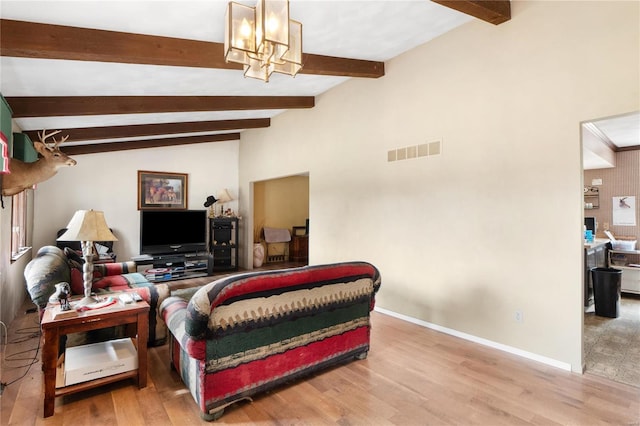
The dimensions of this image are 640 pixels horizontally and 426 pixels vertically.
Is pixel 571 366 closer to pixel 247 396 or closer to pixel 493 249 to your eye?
pixel 493 249

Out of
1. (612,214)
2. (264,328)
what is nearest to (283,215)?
(264,328)

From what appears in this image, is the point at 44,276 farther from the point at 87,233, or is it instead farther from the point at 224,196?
the point at 224,196

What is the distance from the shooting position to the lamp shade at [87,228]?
2.44m

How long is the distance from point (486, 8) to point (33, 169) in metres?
4.62

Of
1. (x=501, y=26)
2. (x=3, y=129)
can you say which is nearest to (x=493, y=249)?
(x=501, y=26)

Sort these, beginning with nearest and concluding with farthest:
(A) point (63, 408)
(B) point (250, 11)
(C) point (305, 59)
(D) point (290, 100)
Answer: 1. (A) point (63, 408)
2. (B) point (250, 11)
3. (C) point (305, 59)
4. (D) point (290, 100)

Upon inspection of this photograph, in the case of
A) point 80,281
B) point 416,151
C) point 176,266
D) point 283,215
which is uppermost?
point 416,151

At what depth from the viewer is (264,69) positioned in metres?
2.64

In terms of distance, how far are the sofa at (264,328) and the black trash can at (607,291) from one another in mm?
3370

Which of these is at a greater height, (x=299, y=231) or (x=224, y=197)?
(x=224, y=197)

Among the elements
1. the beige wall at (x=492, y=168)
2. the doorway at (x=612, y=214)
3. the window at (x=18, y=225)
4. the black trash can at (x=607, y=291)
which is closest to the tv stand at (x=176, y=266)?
the window at (x=18, y=225)

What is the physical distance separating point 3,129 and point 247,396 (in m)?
3.40

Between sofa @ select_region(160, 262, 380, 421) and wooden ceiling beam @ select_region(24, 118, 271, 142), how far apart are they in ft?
12.1

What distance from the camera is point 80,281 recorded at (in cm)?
333
